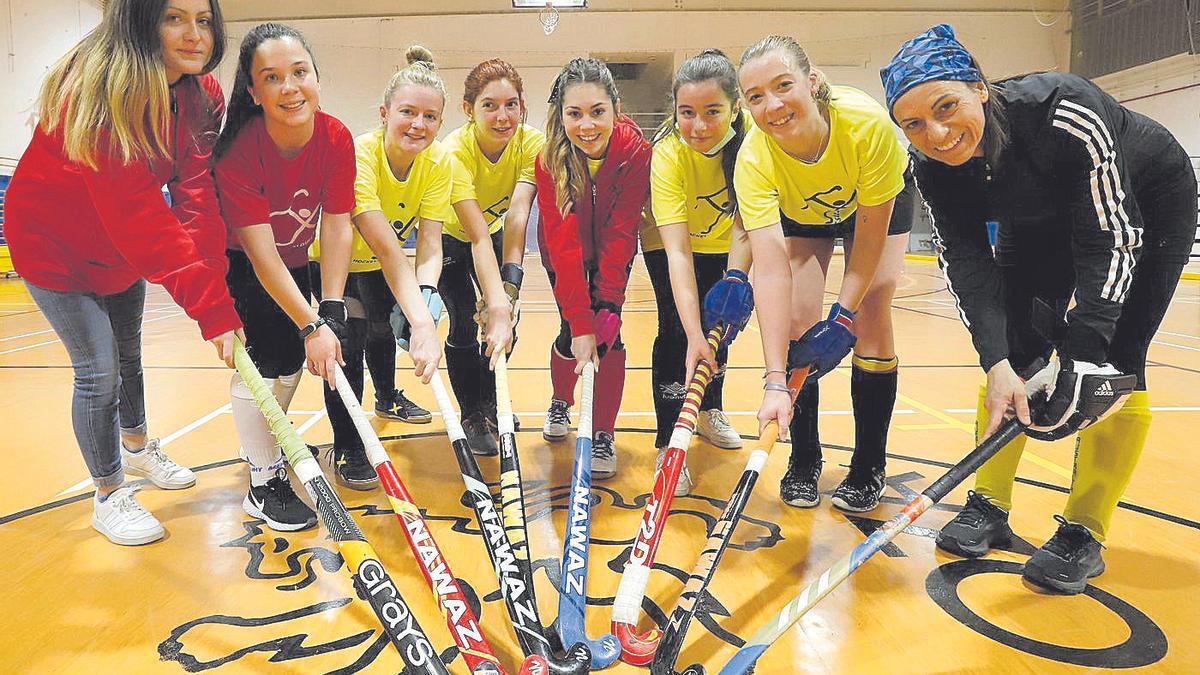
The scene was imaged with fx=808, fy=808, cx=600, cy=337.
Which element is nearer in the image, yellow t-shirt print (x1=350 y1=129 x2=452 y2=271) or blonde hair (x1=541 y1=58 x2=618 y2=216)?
blonde hair (x1=541 y1=58 x2=618 y2=216)

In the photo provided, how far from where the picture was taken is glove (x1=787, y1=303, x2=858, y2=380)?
2117 millimetres

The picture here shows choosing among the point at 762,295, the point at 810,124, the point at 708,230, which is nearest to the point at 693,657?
the point at 762,295

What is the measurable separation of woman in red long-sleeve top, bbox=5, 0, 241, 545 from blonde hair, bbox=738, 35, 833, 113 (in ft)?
4.38

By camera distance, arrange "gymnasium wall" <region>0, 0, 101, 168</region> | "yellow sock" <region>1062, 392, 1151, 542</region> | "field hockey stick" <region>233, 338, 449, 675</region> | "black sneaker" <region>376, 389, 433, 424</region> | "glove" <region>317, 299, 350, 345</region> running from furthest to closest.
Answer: "gymnasium wall" <region>0, 0, 101, 168</region>, "black sneaker" <region>376, 389, 433, 424</region>, "glove" <region>317, 299, 350, 345</region>, "yellow sock" <region>1062, 392, 1151, 542</region>, "field hockey stick" <region>233, 338, 449, 675</region>

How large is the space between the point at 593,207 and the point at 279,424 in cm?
126

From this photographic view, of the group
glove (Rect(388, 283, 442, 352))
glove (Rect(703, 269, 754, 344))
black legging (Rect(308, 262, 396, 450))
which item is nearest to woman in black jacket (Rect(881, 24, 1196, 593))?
glove (Rect(703, 269, 754, 344))

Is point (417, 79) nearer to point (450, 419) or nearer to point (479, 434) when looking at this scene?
point (450, 419)

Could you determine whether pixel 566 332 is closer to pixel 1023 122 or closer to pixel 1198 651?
pixel 1023 122

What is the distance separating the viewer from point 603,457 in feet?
8.75

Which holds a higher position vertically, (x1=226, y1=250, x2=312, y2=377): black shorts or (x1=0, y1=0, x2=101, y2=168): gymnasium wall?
(x1=0, y1=0, x2=101, y2=168): gymnasium wall

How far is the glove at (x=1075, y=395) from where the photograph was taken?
5.53 feet

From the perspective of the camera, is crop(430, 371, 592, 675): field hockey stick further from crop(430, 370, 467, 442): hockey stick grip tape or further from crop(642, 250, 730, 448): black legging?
crop(642, 250, 730, 448): black legging

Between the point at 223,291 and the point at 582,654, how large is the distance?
45.6 inches

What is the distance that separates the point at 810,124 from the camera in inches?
80.8
